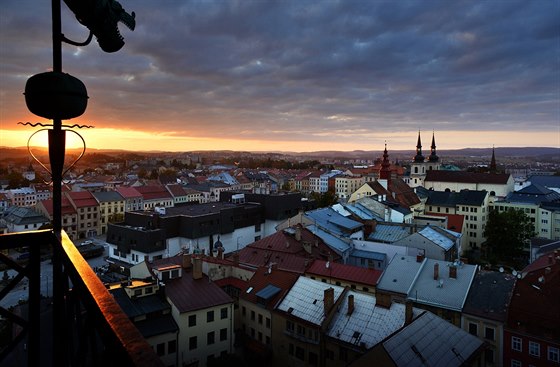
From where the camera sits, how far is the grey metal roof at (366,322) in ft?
59.6

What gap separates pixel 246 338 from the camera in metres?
23.0

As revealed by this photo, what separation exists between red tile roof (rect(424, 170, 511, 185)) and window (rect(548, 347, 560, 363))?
53.5m

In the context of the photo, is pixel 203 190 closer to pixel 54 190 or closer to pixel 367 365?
pixel 367 365

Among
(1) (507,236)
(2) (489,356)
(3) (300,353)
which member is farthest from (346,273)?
(1) (507,236)

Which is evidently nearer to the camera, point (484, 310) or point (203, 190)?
point (484, 310)

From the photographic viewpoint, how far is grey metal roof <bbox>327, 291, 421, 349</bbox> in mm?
18156

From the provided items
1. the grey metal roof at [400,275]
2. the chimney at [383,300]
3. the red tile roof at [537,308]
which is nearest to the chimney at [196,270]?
the chimney at [383,300]

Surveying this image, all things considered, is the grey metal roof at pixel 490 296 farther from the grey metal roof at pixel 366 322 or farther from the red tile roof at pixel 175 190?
the red tile roof at pixel 175 190

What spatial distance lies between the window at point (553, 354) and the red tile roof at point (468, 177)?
175 ft

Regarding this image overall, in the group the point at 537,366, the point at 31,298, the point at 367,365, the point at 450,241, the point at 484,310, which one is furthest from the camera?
the point at 450,241

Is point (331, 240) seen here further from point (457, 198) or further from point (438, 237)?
point (457, 198)

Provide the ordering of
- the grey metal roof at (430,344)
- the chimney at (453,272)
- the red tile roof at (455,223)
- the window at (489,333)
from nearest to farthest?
the grey metal roof at (430,344) → the window at (489,333) → the chimney at (453,272) → the red tile roof at (455,223)

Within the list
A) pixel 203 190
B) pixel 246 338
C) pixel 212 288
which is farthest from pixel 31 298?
pixel 203 190

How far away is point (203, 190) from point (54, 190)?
84.5 m
